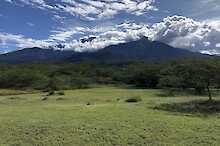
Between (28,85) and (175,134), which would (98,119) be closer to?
(175,134)

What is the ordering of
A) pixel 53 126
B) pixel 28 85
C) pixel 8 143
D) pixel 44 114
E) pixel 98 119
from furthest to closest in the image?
pixel 28 85
pixel 44 114
pixel 98 119
pixel 53 126
pixel 8 143

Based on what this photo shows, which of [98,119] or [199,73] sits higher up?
[199,73]

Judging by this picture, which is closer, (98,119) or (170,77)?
(98,119)

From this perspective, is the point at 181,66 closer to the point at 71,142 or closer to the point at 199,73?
the point at 199,73

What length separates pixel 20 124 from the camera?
1047 inches

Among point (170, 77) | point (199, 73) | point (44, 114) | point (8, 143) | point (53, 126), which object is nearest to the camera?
point (8, 143)

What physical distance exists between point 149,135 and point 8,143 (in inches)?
345

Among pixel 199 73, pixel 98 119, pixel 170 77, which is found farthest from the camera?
pixel 170 77

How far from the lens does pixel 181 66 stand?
57406mm

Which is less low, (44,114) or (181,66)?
(181,66)

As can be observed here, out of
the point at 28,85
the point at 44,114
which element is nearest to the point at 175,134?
the point at 44,114

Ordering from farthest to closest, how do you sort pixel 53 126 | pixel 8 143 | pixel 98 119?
pixel 98 119, pixel 53 126, pixel 8 143

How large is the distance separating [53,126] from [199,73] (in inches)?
1258

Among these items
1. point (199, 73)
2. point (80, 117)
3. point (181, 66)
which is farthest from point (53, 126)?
point (181, 66)
